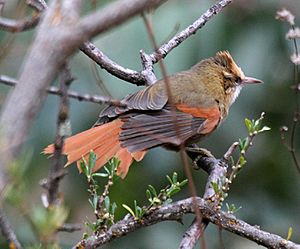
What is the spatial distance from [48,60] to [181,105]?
262 centimetres

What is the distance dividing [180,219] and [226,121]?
7.40 ft

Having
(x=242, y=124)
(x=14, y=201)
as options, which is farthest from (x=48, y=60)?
(x=242, y=124)

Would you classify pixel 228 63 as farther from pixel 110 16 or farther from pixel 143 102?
pixel 110 16

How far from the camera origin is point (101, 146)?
313 cm

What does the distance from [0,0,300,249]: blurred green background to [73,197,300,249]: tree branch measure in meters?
1.88

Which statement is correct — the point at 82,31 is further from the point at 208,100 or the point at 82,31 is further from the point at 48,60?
the point at 208,100

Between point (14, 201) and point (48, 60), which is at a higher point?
point (48, 60)

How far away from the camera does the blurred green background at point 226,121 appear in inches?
162

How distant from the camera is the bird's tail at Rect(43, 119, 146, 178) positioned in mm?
2959

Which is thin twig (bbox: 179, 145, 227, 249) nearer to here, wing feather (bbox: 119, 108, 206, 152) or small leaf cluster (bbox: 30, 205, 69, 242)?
wing feather (bbox: 119, 108, 206, 152)

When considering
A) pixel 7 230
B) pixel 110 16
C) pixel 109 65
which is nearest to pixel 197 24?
pixel 109 65

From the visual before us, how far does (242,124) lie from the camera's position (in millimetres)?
4344

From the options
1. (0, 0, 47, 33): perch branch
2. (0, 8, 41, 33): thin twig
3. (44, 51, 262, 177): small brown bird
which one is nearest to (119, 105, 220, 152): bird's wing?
(44, 51, 262, 177): small brown bird

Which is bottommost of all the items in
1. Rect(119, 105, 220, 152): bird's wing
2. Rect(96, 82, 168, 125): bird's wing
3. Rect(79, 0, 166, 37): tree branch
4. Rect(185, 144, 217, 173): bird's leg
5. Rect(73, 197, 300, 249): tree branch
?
Rect(73, 197, 300, 249): tree branch
